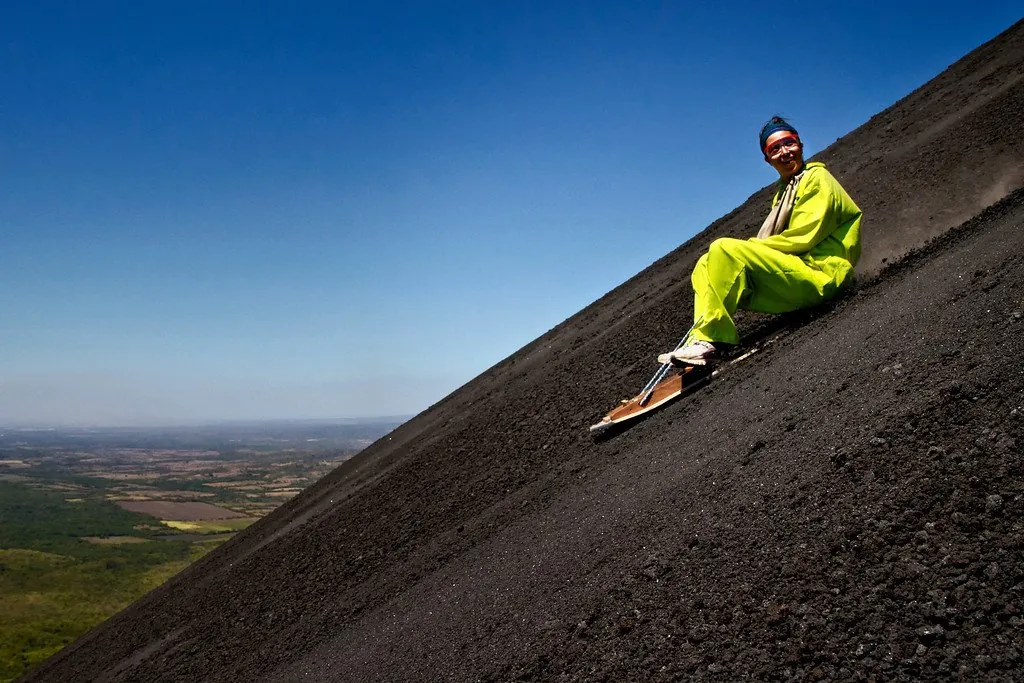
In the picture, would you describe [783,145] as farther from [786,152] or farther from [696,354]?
[696,354]

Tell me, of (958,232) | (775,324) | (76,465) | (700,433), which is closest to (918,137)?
(958,232)

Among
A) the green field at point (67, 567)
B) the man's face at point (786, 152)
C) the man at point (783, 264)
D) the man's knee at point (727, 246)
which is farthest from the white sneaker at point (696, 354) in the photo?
the green field at point (67, 567)

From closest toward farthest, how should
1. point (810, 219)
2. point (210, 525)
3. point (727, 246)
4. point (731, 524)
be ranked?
point (731, 524) → point (727, 246) → point (810, 219) → point (210, 525)

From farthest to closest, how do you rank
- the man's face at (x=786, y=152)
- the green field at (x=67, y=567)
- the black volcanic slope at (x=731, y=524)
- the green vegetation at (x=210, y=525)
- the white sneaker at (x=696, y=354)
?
the green vegetation at (x=210, y=525) < the green field at (x=67, y=567) < the man's face at (x=786, y=152) < the white sneaker at (x=696, y=354) < the black volcanic slope at (x=731, y=524)

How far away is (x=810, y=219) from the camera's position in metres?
4.56

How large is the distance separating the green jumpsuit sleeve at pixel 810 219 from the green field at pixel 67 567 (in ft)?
113

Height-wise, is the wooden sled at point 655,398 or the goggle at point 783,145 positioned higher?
the goggle at point 783,145

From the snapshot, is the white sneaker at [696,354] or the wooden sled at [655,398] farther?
the wooden sled at [655,398]

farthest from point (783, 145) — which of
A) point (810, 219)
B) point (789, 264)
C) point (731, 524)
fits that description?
point (731, 524)

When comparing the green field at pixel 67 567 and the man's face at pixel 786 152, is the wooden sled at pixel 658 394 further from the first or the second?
the green field at pixel 67 567

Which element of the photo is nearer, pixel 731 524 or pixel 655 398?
pixel 731 524

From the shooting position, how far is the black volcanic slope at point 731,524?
1.79 meters

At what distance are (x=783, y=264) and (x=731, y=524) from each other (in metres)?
2.63

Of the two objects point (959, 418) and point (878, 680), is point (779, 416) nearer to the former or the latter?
point (959, 418)
